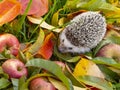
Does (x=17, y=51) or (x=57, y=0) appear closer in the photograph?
(x=17, y=51)

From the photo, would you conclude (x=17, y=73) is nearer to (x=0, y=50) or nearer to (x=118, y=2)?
(x=0, y=50)

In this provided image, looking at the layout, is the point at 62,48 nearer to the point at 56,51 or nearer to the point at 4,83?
the point at 56,51

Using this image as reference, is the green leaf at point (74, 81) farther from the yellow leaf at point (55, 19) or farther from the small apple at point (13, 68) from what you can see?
the yellow leaf at point (55, 19)

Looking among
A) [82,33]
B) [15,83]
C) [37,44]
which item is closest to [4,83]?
[15,83]

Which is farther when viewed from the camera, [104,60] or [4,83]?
[104,60]

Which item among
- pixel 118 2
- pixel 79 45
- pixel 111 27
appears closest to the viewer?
pixel 79 45

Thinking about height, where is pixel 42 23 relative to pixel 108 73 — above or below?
above

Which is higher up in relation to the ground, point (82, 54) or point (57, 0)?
point (57, 0)

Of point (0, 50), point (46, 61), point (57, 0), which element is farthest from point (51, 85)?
point (57, 0)
